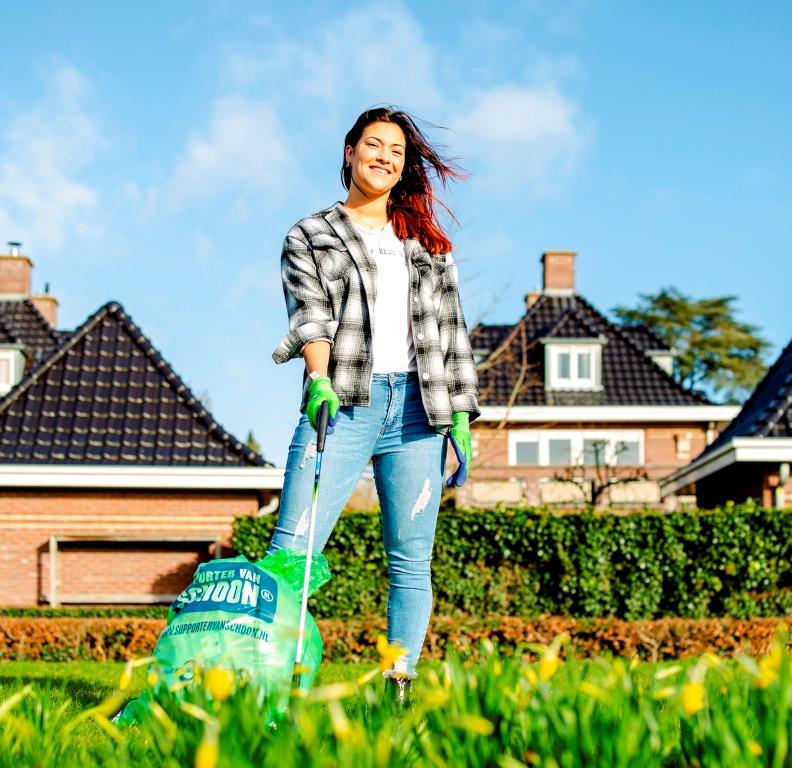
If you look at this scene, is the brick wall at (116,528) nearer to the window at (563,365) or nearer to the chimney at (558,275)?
the window at (563,365)

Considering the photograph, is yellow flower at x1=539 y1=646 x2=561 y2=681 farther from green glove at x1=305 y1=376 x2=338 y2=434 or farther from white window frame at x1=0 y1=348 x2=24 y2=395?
white window frame at x1=0 y1=348 x2=24 y2=395

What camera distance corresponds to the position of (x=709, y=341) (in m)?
50.7

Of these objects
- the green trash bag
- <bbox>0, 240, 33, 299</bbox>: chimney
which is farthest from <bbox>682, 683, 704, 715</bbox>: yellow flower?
<bbox>0, 240, 33, 299</bbox>: chimney

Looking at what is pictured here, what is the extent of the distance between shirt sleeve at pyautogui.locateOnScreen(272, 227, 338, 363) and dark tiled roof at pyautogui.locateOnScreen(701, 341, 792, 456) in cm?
1207

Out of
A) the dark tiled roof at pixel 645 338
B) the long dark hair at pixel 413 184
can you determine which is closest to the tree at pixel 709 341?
the dark tiled roof at pixel 645 338

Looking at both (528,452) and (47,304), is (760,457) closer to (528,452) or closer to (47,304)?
(528,452)

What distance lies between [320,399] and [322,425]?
113 millimetres

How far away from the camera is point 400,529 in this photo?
371cm

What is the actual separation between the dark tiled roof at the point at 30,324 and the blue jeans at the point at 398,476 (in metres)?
22.1

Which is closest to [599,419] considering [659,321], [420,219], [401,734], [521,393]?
[521,393]

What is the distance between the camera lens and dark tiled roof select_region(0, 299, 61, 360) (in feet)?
82.3

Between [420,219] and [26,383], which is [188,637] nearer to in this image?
[420,219]

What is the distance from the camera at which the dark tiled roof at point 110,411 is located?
51.5 ft

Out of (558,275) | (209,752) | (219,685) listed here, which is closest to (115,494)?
(219,685)
